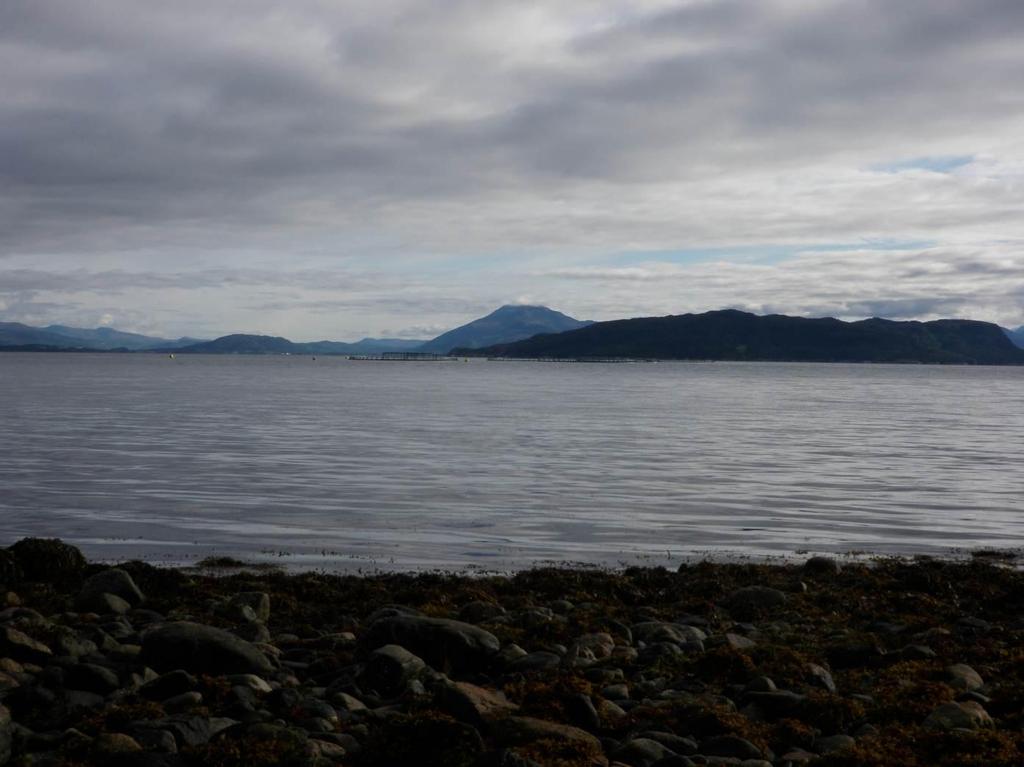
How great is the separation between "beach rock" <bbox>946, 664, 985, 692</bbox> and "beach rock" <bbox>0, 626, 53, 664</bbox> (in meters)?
9.85

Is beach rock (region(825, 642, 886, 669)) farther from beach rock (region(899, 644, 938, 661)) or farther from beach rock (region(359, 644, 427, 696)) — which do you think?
beach rock (region(359, 644, 427, 696))

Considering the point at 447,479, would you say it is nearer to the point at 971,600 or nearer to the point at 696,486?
the point at 696,486

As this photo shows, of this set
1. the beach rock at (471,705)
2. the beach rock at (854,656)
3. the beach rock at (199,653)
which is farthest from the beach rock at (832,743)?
the beach rock at (199,653)

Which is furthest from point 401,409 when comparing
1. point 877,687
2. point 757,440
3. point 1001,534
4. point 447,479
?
point 877,687

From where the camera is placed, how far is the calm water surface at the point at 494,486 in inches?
923

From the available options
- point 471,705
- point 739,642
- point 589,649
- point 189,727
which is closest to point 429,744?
point 471,705

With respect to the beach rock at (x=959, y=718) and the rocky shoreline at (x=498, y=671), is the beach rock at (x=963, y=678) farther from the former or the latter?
the beach rock at (x=959, y=718)

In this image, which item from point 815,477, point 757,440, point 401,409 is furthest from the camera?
point 401,409

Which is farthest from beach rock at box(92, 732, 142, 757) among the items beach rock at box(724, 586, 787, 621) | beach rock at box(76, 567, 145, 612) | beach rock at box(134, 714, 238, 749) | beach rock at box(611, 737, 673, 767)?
beach rock at box(724, 586, 787, 621)

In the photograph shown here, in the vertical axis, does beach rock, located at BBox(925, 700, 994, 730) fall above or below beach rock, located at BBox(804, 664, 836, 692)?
above

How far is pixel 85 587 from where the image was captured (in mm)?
15734

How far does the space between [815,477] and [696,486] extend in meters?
5.33

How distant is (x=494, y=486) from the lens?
33.1 m

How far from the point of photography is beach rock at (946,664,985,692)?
37.8ft
